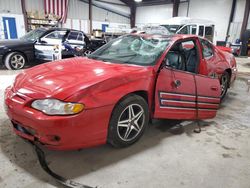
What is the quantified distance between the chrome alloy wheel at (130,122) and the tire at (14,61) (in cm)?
554

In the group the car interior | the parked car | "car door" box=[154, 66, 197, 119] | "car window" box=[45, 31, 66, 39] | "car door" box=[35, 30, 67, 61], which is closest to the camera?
"car door" box=[154, 66, 197, 119]

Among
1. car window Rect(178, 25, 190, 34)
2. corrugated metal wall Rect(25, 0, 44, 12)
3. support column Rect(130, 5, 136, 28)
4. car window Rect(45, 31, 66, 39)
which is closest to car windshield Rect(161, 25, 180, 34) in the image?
car window Rect(178, 25, 190, 34)

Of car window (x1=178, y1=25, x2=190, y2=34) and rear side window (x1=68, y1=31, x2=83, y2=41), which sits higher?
car window (x1=178, y1=25, x2=190, y2=34)

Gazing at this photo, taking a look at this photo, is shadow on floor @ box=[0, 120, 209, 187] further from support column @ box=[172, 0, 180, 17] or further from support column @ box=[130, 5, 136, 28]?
support column @ box=[130, 5, 136, 28]

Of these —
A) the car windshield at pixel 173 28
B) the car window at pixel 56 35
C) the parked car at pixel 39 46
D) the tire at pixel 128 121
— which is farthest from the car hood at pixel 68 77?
the car windshield at pixel 173 28

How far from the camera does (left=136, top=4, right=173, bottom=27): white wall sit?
59.1ft

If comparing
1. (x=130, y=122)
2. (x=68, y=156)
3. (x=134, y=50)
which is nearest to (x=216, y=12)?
(x=134, y=50)

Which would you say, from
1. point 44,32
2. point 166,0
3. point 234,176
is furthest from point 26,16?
point 234,176

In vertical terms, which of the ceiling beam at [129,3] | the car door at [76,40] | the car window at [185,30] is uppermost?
the ceiling beam at [129,3]

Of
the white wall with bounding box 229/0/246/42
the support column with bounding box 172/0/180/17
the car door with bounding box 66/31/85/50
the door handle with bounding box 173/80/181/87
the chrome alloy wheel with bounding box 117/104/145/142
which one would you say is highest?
the support column with bounding box 172/0/180/17

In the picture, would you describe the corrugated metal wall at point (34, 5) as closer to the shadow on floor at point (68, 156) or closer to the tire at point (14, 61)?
the tire at point (14, 61)

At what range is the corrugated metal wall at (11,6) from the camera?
40.8 feet

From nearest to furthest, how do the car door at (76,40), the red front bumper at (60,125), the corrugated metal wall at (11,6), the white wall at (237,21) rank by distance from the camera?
the red front bumper at (60,125) → the car door at (76,40) → the corrugated metal wall at (11,6) → the white wall at (237,21)

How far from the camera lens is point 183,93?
2.64 meters
